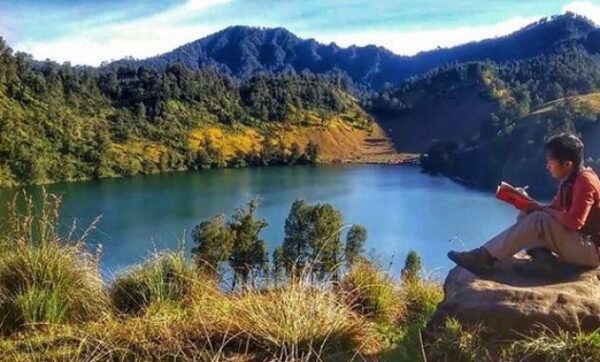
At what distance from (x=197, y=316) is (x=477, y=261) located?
1.75m

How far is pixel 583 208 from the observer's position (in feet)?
12.7

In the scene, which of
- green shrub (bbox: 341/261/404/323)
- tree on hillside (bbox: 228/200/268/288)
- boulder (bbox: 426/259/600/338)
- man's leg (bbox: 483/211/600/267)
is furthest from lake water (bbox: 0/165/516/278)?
boulder (bbox: 426/259/600/338)

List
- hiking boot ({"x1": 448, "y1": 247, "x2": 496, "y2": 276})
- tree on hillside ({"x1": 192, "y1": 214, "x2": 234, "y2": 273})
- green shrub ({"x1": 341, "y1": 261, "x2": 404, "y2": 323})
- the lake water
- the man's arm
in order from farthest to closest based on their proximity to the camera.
A: the lake water, tree on hillside ({"x1": 192, "y1": 214, "x2": 234, "y2": 273}), green shrub ({"x1": 341, "y1": 261, "x2": 404, "y2": 323}), hiking boot ({"x1": 448, "y1": 247, "x2": 496, "y2": 276}), the man's arm

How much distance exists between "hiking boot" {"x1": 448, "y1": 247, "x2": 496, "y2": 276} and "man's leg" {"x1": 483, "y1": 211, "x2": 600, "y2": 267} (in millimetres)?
35

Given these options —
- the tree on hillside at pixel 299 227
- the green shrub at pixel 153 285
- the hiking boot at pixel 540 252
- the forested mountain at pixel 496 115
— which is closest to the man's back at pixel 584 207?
the hiking boot at pixel 540 252

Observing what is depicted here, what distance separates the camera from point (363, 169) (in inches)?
3733

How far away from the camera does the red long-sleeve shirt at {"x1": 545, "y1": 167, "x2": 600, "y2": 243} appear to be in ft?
12.7

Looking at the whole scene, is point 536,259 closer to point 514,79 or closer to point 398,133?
point 398,133

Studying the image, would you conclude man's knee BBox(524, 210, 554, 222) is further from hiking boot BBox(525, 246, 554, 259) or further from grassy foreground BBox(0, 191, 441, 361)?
grassy foreground BBox(0, 191, 441, 361)

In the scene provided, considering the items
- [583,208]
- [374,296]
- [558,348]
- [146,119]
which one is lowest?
[146,119]

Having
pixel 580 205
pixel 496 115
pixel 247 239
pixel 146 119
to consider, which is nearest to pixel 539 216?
pixel 580 205

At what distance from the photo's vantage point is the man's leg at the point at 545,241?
156 inches

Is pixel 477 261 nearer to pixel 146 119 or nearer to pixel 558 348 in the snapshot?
pixel 558 348

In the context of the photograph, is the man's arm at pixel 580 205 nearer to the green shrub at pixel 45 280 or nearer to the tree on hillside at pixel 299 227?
the green shrub at pixel 45 280
